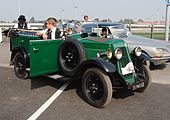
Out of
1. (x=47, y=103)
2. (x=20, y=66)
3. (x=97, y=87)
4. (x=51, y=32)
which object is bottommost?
(x=47, y=103)

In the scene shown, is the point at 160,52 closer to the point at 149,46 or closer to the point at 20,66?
the point at 149,46

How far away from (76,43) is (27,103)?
5.23 feet

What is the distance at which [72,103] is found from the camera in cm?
568

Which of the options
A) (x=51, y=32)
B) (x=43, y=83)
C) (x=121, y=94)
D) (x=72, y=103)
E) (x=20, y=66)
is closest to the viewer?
(x=72, y=103)

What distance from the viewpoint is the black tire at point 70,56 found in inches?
237

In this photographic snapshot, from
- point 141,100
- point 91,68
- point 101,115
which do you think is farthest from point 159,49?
point 101,115

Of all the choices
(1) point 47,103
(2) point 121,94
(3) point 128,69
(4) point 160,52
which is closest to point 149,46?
(4) point 160,52

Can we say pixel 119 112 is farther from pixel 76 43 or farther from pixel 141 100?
pixel 76 43

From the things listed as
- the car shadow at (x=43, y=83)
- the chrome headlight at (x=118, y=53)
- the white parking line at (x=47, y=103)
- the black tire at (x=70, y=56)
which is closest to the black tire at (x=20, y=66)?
the car shadow at (x=43, y=83)

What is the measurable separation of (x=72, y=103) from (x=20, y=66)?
2728mm

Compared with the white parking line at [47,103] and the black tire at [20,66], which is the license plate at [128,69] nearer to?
the white parking line at [47,103]

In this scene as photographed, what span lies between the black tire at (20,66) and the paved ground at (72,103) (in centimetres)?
28

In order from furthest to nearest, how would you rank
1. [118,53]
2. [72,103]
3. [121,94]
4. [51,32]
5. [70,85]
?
[51,32]
[70,85]
[121,94]
[72,103]
[118,53]

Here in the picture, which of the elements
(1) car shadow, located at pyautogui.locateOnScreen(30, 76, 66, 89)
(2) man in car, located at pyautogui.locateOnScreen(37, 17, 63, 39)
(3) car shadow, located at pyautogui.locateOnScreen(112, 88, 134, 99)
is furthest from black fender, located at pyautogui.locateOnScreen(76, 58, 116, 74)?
(2) man in car, located at pyautogui.locateOnScreen(37, 17, 63, 39)
